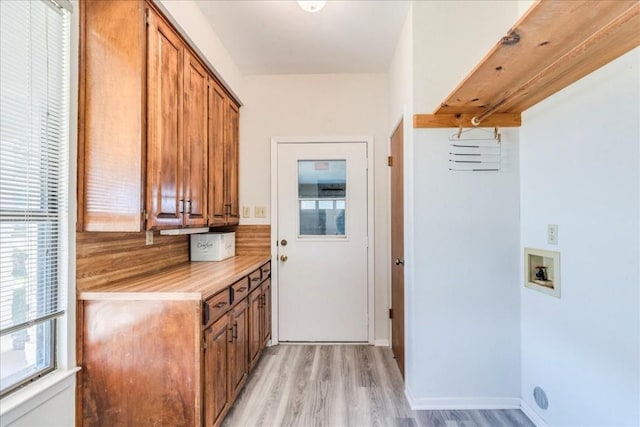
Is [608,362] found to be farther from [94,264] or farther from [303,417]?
[94,264]

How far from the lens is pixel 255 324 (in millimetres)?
2570

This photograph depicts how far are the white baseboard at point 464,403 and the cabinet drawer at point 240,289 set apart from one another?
1355 millimetres

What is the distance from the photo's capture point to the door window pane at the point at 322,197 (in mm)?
3164

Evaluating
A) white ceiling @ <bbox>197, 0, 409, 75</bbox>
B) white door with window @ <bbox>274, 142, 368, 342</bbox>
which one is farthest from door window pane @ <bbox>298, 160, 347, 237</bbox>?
white ceiling @ <bbox>197, 0, 409, 75</bbox>

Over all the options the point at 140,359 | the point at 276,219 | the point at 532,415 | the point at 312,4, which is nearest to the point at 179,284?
the point at 140,359

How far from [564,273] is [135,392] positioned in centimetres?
227

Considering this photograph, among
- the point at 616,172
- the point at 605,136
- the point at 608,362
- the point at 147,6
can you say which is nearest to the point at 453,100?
the point at 605,136

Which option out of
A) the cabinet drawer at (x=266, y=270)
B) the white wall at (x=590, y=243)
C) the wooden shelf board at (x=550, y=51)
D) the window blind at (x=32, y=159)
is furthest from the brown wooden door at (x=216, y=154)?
the white wall at (x=590, y=243)

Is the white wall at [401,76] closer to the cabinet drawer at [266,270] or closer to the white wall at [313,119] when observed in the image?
the white wall at [313,119]

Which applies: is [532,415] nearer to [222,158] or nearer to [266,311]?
[266,311]

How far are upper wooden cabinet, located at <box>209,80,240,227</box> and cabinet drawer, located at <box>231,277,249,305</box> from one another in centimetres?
54

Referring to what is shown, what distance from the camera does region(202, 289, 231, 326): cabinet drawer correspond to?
5.36 feet

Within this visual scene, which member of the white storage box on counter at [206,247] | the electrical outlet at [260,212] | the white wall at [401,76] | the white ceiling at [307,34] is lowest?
the white storage box on counter at [206,247]

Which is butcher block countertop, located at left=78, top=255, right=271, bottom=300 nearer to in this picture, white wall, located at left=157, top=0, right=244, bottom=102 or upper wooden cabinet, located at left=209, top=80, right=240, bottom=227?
upper wooden cabinet, located at left=209, top=80, right=240, bottom=227
